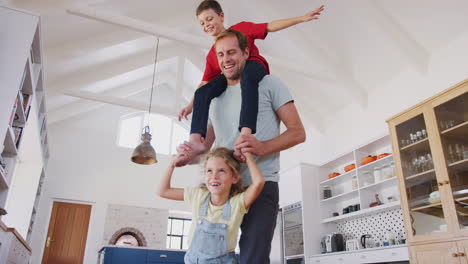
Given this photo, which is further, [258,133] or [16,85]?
[16,85]

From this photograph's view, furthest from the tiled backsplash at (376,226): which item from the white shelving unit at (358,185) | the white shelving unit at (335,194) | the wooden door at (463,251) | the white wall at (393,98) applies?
the wooden door at (463,251)

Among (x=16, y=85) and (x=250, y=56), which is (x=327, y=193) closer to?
(x=16, y=85)

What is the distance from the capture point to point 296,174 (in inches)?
239

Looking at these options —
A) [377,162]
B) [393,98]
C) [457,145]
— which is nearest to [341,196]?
[377,162]

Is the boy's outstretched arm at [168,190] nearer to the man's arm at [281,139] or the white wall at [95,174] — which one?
the man's arm at [281,139]

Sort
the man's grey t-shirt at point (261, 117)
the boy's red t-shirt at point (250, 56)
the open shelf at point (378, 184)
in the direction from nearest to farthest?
the man's grey t-shirt at point (261, 117) < the boy's red t-shirt at point (250, 56) < the open shelf at point (378, 184)

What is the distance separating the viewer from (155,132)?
9.83 metres

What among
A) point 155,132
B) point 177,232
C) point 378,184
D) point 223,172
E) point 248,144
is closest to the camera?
point 248,144

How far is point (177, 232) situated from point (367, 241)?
5593mm

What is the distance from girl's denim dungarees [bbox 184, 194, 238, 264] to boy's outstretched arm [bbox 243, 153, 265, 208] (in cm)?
8

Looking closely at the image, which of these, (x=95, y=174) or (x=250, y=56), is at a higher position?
(x=95, y=174)

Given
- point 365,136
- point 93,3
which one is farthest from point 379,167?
point 93,3

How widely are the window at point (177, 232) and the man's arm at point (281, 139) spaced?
8675 millimetres

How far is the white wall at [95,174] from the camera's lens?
8.25 meters
